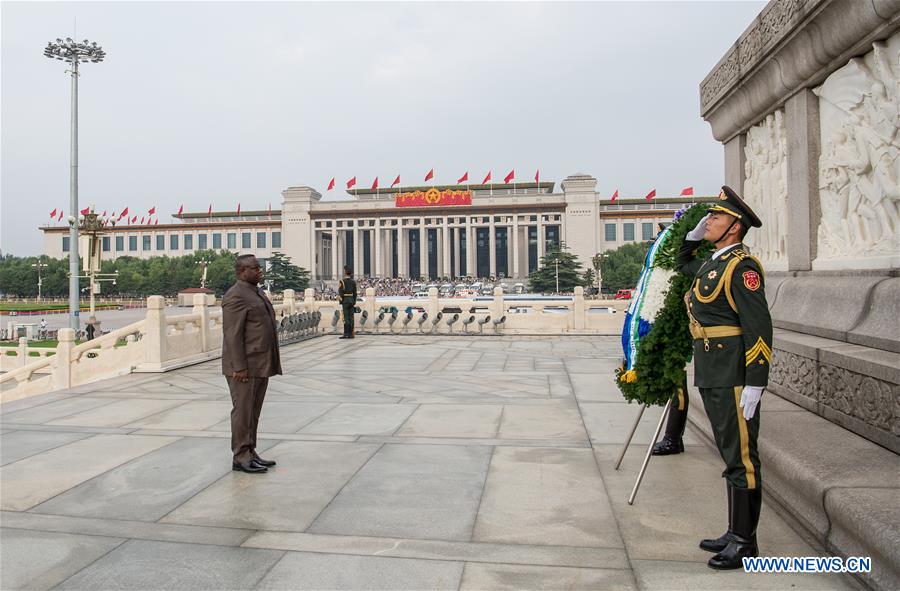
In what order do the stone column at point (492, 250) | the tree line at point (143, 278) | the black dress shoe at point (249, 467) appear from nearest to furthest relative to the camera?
1. the black dress shoe at point (249, 467)
2. the tree line at point (143, 278)
3. the stone column at point (492, 250)

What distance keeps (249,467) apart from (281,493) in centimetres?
61

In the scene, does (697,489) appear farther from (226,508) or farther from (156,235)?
(156,235)

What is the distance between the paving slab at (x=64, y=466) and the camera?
414 cm

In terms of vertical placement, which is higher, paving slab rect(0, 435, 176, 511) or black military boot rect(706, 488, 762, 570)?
black military boot rect(706, 488, 762, 570)

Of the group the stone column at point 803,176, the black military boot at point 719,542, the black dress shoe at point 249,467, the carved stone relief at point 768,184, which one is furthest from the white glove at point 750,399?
the carved stone relief at point 768,184

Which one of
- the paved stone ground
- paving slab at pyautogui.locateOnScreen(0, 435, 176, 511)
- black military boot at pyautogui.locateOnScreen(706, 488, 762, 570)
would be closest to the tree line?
the paved stone ground

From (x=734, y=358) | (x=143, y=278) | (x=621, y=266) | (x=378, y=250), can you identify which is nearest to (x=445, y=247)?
(x=378, y=250)

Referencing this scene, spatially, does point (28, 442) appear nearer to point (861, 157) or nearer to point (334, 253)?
point (861, 157)

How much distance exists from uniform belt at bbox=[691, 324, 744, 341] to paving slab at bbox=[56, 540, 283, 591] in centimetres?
253

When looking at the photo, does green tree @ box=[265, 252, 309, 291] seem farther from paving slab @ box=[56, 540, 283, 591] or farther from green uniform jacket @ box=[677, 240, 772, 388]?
green uniform jacket @ box=[677, 240, 772, 388]

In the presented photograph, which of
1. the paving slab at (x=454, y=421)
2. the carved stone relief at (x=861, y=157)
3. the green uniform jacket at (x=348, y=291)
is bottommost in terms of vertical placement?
the paving slab at (x=454, y=421)

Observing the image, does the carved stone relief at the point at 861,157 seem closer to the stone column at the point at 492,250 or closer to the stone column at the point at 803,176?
the stone column at the point at 803,176

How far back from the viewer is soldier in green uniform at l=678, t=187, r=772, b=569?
2863mm

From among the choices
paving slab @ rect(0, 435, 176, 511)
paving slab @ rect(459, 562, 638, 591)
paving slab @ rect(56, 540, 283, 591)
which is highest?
paving slab @ rect(0, 435, 176, 511)
